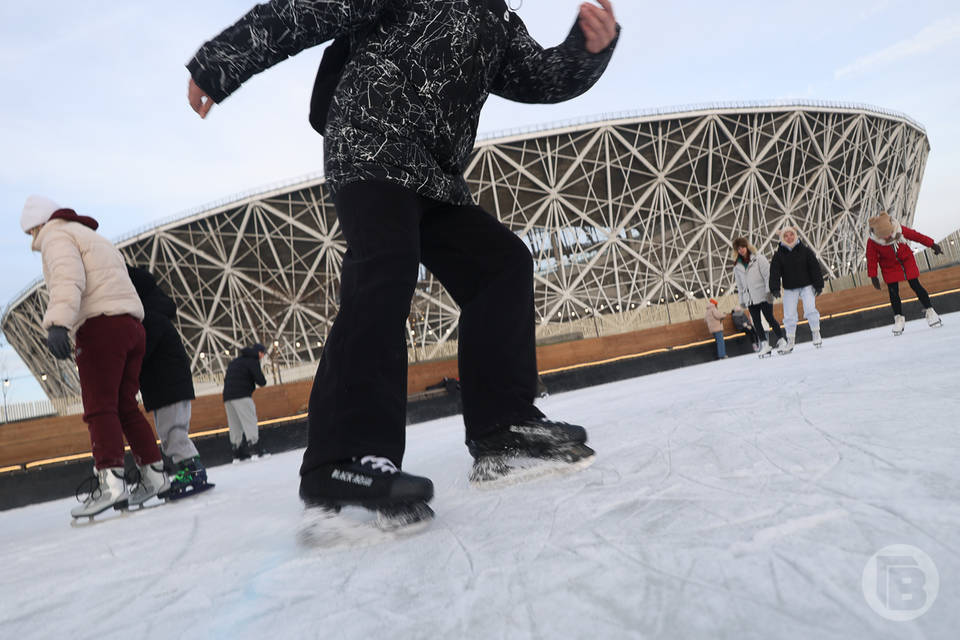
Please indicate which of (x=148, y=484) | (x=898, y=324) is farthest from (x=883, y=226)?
(x=148, y=484)

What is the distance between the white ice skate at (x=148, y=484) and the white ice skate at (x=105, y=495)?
187mm

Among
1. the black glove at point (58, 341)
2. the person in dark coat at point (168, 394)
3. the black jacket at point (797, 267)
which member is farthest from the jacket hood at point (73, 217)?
the black jacket at point (797, 267)

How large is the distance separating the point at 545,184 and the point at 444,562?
24.2 m

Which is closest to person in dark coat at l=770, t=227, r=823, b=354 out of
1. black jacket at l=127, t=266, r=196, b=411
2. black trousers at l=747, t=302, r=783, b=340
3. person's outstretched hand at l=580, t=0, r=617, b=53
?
black trousers at l=747, t=302, r=783, b=340

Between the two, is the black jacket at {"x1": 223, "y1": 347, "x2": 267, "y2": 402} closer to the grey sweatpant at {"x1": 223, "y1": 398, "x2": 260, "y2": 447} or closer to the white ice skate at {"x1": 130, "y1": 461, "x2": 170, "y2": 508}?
the grey sweatpant at {"x1": 223, "y1": 398, "x2": 260, "y2": 447}

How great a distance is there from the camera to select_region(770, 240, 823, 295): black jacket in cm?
622

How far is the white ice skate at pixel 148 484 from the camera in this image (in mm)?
2719

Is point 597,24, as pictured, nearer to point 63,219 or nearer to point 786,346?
point 63,219

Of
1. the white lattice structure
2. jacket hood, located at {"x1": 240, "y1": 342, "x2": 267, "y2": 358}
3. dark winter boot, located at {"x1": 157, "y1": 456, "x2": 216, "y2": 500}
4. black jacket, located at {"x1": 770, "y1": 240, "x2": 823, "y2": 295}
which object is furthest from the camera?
the white lattice structure

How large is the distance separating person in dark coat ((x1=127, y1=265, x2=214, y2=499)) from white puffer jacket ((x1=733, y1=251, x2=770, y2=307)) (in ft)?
21.6

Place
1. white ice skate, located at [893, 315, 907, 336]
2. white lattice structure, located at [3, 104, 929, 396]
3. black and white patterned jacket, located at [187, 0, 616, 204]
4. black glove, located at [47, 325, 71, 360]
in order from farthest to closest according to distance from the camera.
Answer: white lattice structure, located at [3, 104, 929, 396] → white ice skate, located at [893, 315, 907, 336] → black glove, located at [47, 325, 71, 360] → black and white patterned jacket, located at [187, 0, 616, 204]

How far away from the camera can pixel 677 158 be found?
24.4 meters

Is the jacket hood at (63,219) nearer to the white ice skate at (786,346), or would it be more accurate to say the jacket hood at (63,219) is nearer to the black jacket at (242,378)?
the black jacket at (242,378)

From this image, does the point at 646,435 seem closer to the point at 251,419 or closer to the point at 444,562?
the point at 444,562
